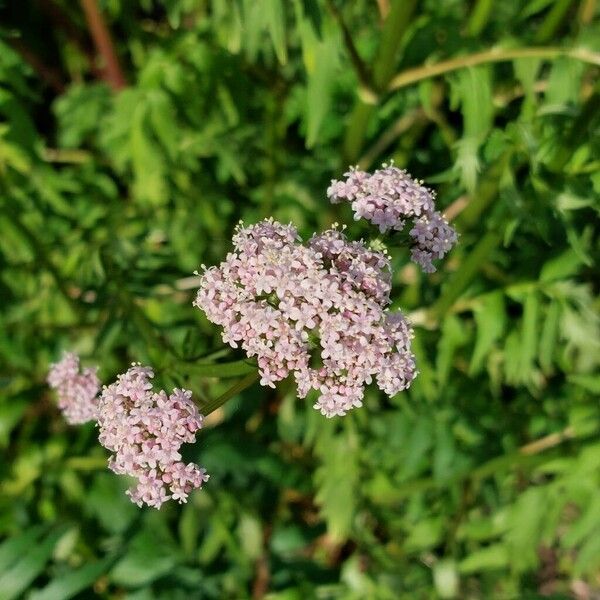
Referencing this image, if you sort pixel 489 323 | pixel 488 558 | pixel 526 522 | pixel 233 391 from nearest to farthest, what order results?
pixel 233 391 < pixel 489 323 < pixel 526 522 < pixel 488 558

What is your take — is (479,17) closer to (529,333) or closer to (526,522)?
(529,333)

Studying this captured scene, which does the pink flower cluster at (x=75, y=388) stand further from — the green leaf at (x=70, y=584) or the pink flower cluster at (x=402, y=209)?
the pink flower cluster at (x=402, y=209)

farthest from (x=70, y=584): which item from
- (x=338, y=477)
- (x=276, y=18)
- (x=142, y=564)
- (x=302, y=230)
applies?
(x=276, y=18)

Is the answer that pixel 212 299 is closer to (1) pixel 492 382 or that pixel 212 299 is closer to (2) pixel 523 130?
(2) pixel 523 130

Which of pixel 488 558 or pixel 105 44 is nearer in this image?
pixel 488 558

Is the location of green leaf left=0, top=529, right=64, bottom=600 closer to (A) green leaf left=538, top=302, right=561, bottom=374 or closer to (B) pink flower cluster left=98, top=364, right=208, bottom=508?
(B) pink flower cluster left=98, top=364, right=208, bottom=508

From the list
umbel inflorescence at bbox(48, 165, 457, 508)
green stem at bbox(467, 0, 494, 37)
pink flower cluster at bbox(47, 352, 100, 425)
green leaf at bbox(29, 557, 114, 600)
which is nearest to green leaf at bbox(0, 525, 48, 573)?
green leaf at bbox(29, 557, 114, 600)

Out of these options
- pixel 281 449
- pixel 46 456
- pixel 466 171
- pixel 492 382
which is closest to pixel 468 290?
pixel 492 382

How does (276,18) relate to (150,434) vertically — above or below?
above
